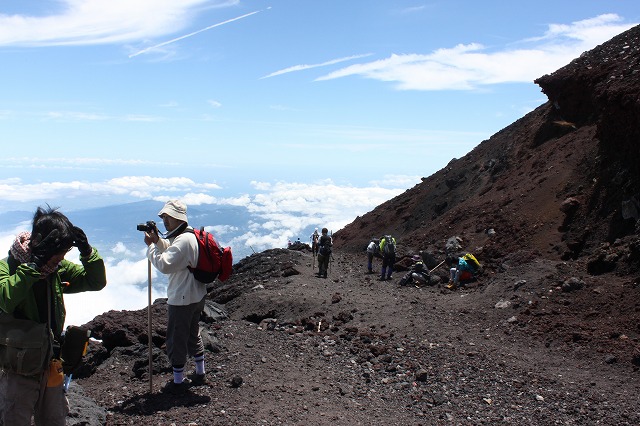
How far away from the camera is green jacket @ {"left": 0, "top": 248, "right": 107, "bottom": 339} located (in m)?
3.99

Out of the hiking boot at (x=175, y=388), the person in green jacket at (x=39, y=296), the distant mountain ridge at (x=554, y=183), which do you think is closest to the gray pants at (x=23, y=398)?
the person in green jacket at (x=39, y=296)

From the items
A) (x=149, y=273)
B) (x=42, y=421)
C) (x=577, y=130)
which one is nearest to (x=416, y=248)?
(x=577, y=130)

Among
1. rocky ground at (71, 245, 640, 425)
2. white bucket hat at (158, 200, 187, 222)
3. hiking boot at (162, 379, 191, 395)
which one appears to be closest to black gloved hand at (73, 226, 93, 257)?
white bucket hat at (158, 200, 187, 222)

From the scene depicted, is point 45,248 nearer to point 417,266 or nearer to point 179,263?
point 179,263

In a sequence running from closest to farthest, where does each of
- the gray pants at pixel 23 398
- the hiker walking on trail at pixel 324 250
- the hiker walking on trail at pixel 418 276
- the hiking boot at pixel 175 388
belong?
the gray pants at pixel 23 398 → the hiking boot at pixel 175 388 → the hiker walking on trail at pixel 418 276 → the hiker walking on trail at pixel 324 250

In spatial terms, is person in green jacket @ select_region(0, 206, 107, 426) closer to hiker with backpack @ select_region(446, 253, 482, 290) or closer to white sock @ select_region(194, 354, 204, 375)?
white sock @ select_region(194, 354, 204, 375)

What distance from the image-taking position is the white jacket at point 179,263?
241 inches

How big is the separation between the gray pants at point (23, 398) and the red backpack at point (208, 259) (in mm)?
2165

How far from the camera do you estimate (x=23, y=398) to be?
4.26 meters

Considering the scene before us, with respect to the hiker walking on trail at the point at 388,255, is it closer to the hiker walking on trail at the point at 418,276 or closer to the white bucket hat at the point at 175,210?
the hiker walking on trail at the point at 418,276

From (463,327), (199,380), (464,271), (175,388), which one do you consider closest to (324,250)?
(464,271)

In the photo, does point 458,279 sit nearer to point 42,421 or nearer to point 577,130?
point 577,130

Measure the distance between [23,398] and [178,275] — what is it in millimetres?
2307

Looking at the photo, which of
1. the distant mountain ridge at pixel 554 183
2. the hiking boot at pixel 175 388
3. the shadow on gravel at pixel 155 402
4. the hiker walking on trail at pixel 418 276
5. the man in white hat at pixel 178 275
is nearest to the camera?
the shadow on gravel at pixel 155 402
